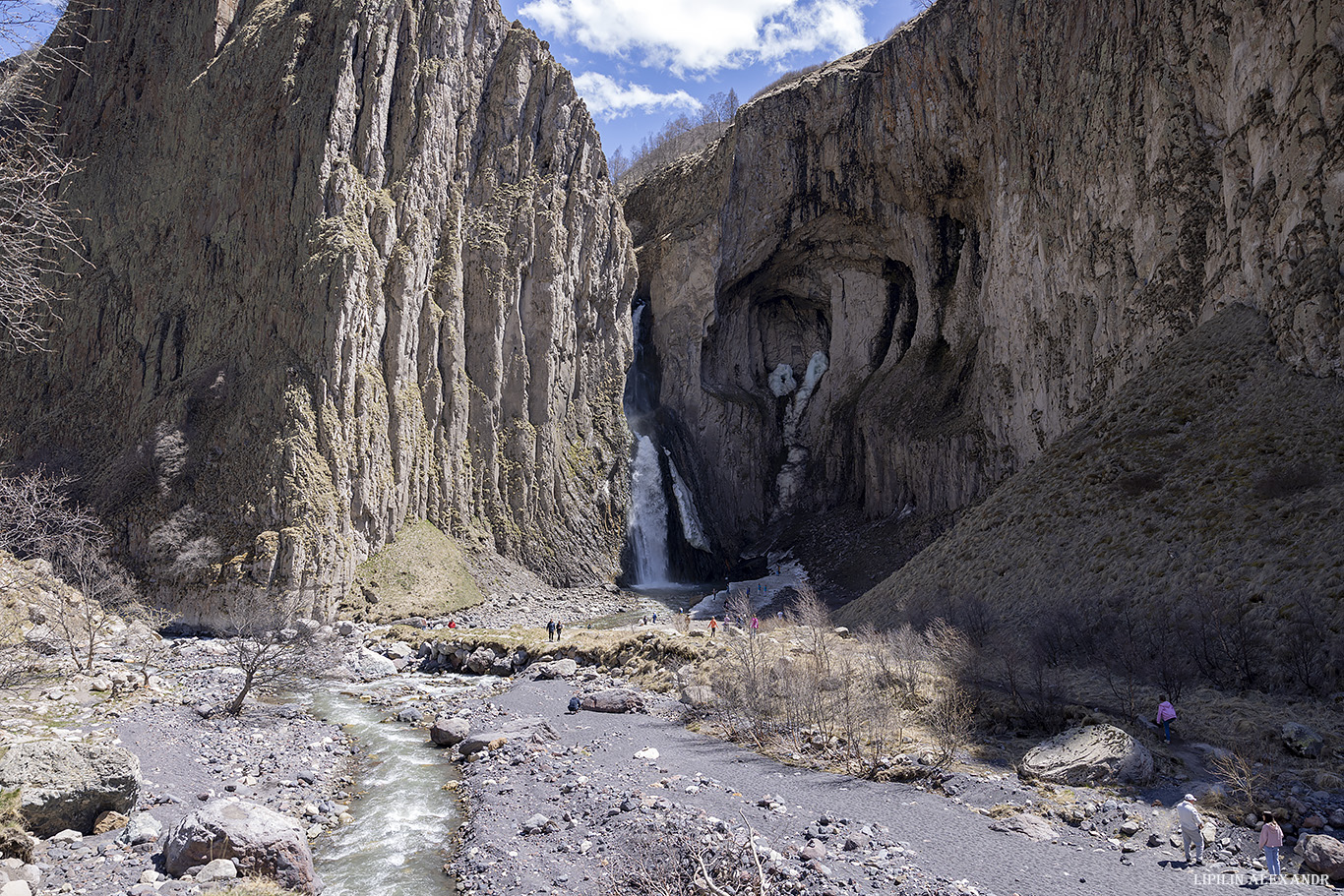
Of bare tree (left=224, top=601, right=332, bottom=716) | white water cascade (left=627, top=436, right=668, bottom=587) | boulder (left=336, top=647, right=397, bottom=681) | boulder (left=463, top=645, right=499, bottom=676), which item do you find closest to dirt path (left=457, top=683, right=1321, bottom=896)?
bare tree (left=224, top=601, right=332, bottom=716)

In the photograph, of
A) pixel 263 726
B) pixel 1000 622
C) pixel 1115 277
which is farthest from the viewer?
pixel 1115 277

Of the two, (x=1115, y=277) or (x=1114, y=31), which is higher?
(x=1114, y=31)

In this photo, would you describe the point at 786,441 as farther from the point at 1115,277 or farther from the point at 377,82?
the point at 377,82

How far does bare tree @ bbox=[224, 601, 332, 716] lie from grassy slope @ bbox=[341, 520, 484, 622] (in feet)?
12.2

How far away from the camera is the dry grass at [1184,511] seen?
17.5m

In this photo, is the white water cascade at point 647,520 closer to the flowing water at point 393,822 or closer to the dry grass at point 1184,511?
the dry grass at point 1184,511

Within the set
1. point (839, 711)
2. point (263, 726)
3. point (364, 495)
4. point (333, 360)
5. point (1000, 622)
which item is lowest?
point (263, 726)

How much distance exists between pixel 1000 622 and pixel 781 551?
3032 centimetres

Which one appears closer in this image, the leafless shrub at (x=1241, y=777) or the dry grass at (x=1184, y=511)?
the leafless shrub at (x=1241, y=777)

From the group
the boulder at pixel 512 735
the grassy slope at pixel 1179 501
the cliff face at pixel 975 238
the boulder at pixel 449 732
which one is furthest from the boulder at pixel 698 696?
the cliff face at pixel 975 238

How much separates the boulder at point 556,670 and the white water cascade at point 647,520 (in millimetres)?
22107

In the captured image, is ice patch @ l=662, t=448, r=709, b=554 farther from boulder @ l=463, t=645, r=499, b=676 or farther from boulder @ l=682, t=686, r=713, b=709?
boulder @ l=682, t=686, r=713, b=709

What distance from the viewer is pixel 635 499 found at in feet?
168

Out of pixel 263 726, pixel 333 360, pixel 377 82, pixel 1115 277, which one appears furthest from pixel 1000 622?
pixel 377 82
